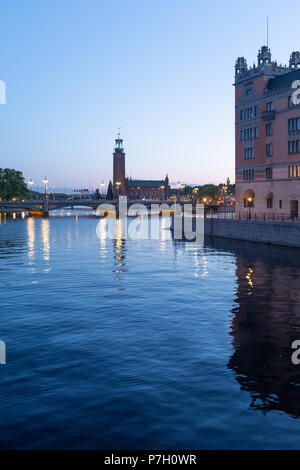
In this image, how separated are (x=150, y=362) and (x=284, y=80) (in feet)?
198

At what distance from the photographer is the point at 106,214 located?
19788 cm

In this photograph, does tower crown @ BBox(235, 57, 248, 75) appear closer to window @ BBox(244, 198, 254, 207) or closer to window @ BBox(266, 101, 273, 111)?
window @ BBox(266, 101, 273, 111)

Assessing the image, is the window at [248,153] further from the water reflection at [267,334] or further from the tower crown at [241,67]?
the water reflection at [267,334]

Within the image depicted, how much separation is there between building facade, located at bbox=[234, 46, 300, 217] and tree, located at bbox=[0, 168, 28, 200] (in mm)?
108662

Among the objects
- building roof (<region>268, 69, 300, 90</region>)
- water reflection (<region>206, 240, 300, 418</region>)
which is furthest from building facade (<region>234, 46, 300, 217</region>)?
water reflection (<region>206, 240, 300, 418</region>)

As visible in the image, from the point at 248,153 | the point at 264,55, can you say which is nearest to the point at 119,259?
the point at 248,153

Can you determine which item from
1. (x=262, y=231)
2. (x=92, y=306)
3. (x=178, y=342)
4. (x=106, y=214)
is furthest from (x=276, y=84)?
(x=106, y=214)

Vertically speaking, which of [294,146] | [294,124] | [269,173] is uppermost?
[294,124]

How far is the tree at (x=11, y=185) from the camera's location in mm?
163500

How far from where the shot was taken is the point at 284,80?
6688 centimetres

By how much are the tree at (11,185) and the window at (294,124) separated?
398 ft
